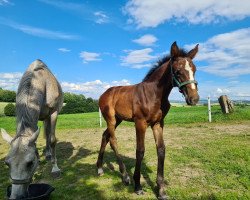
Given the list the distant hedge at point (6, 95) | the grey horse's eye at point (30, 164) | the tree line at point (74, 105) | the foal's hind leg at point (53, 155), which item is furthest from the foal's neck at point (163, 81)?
the distant hedge at point (6, 95)

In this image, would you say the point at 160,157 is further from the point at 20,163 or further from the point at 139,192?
the point at 20,163

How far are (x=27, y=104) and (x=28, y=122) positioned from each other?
0.62 m

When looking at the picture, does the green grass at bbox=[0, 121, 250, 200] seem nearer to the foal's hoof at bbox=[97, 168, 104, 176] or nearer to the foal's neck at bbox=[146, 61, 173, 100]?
the foal's hoof at bbox=[97, 168, 104, 176]

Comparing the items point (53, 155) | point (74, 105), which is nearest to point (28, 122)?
point (53, 155)

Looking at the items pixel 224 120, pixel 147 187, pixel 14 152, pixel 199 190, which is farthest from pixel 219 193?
pixel 224 120

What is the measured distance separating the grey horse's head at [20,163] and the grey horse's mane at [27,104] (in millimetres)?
312

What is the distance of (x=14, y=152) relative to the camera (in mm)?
4441

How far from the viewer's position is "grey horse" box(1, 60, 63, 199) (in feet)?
14.4

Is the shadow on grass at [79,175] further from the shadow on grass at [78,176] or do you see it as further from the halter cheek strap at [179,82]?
the halter cheek strap at [179,82]

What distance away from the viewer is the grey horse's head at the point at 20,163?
14.3 feet

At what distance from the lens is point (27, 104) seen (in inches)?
222

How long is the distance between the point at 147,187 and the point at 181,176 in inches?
41.5

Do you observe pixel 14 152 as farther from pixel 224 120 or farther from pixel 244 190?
Answer: pixel 224 120

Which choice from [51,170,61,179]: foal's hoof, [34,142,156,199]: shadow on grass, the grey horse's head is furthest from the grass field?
the grey horse's head
